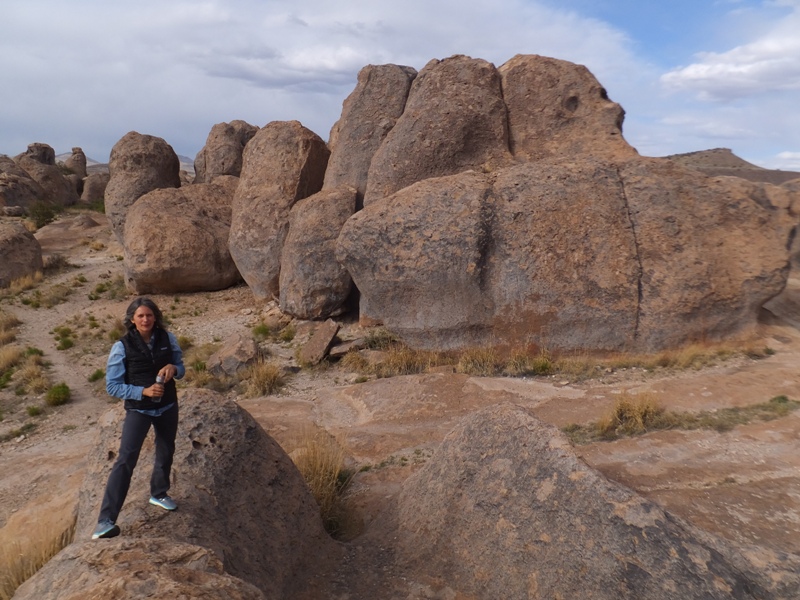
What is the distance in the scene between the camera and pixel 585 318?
9.79 meters

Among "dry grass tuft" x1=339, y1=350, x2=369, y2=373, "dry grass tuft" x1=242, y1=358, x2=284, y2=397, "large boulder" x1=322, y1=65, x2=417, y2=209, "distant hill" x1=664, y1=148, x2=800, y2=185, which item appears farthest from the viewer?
"distant hill" x1=664, y1=148, x2=800, y2=185

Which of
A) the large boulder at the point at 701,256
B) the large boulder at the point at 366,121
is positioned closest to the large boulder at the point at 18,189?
the large boulder at the point at 366,121

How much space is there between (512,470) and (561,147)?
9424mm

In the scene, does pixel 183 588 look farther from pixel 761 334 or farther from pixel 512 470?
pixel 761 334

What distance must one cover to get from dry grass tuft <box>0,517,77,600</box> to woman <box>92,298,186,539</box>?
1.31m

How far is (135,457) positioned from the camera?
12.5 feet

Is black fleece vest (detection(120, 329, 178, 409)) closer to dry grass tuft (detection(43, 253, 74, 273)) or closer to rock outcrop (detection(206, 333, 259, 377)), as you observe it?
rock outcrop (detection(206, 333, 259, 377))

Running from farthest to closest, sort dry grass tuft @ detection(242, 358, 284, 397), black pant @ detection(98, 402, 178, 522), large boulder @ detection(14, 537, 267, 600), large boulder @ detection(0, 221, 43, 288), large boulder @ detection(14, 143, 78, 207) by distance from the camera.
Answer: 1. large boulder @ detection(14, 143, 78, 207)
2. large boulder @ detection(0, 221, 43, 288)
3. dry grass tuft @ detection(242, 358, 284, 397)
4. black pant @ detection(98, 402, 178, 522)
5. large boulder @ detection(14, 537, 267, 600)

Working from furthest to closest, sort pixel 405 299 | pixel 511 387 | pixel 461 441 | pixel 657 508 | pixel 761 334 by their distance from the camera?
Result: 1. pixel 405 299
2. pixel 761 334
3. pixel 511 387
4. pixel 461 441
5. pixel 657 508

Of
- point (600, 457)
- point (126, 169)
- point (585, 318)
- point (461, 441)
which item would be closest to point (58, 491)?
point (461, 441)

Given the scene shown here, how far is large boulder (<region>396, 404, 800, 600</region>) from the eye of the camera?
134 inches

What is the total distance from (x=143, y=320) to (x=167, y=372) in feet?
1.20

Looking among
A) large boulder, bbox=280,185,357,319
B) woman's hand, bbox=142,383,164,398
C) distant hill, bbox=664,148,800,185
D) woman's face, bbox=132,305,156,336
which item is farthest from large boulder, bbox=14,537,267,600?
distant hill, bbox=664,148,800,185

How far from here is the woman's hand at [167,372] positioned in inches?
150
